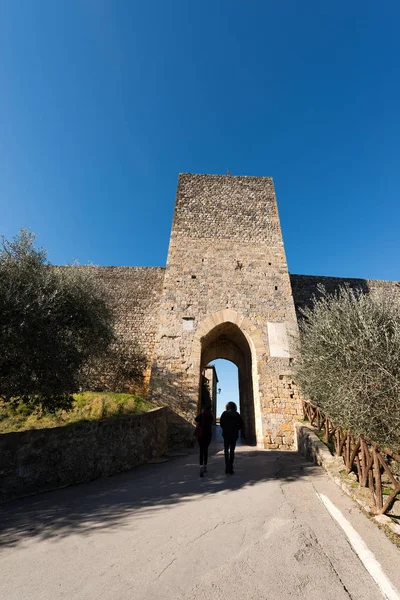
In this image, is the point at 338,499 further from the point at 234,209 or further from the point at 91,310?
the point at 234,209

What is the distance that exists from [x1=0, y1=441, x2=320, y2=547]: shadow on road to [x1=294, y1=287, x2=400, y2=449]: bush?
5.55ft

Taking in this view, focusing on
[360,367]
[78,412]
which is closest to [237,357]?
[78,412]

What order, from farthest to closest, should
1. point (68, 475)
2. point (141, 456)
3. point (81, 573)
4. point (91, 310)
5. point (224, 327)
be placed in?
1. point (224, 327)
2. point (91, 310)
3. point (141, 456)
4. point (68, 475)
5. point (81, 573)

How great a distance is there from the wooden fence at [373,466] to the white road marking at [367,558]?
1.58 ft

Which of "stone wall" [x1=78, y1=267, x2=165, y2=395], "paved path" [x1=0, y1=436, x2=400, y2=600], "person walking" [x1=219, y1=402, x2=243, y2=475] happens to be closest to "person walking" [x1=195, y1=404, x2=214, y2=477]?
"person walking" [x1=219, y1=402, x2=243, y2=475]

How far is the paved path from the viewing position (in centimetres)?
204

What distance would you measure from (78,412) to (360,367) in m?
7.49

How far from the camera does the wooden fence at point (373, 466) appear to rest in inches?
130

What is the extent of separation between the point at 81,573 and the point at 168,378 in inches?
285

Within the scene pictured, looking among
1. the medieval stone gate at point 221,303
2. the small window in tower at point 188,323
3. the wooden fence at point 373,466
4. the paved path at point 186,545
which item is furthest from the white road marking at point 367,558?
the small window in tower at point 188,323

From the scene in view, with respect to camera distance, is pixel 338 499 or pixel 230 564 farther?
pixel 338 499

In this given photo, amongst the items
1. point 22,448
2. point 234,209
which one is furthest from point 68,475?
point 234,209

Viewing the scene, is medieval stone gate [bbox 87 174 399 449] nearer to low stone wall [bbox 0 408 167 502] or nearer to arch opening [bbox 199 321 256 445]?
arch opening [bbox 199 321 256 445]

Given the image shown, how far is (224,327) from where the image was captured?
36.4 ft
